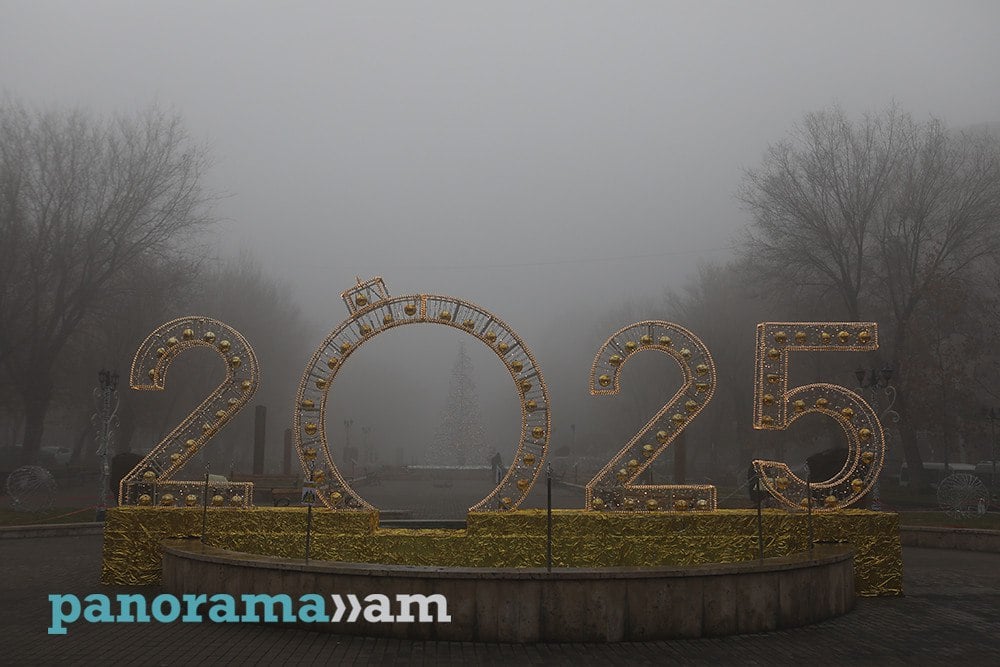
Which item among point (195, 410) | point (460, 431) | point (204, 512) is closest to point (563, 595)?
point (204, 512)

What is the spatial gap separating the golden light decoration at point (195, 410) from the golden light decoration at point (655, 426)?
5.47 meters

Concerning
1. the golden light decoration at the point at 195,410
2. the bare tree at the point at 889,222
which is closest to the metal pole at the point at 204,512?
the golden light decoration at the point at 195,410

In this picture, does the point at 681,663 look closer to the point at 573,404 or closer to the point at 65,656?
the point at 65,656

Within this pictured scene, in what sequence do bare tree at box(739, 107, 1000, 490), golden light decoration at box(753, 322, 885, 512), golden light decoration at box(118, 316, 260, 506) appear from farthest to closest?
bare tree at box(739, 107, 1000, 490) → golden light decoration at box(118, 316, 260, 506) → golden light decoration at box(753, 322, 885, 512)

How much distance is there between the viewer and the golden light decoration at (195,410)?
1187 cm

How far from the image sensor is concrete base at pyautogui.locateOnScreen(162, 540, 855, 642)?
27.5 ft

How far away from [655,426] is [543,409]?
5.79 ft

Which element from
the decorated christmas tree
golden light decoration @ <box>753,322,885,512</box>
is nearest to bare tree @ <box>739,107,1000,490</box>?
golden light decoration @ <box>753,322,885,512</box>

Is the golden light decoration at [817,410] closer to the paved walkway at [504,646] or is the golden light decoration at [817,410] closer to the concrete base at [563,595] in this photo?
the paved walkway at [504,646]

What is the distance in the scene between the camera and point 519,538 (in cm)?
1080

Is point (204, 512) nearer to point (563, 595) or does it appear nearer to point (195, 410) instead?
point (195, 410)

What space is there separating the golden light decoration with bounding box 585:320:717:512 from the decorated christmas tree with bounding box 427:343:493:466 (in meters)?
53.4

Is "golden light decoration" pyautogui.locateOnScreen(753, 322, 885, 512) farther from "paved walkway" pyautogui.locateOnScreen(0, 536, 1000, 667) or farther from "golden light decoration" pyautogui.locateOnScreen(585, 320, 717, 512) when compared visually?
"paved walkway" pyautogui.locateOnScreen(0, 536, 1000, 667)

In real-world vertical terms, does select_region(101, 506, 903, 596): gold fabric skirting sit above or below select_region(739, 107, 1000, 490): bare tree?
below
